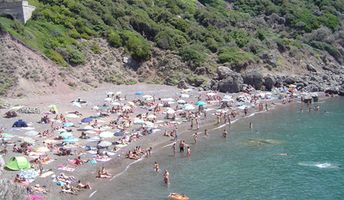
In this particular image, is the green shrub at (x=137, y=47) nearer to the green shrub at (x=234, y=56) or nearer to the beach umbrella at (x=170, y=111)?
the green shrub at (x=234, y=56)

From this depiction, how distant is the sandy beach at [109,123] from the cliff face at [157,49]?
139 inches

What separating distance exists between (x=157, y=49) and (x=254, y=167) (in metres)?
40.8

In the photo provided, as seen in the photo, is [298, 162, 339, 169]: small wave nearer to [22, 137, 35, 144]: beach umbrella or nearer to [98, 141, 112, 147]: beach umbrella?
[98, 141, 112, 147]: beach umbrella

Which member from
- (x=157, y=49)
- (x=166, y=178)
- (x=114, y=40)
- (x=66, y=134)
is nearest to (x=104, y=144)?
(x=66, y=134)

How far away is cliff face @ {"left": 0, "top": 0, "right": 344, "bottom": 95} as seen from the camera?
2386 inches

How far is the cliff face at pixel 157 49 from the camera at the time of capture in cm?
6059

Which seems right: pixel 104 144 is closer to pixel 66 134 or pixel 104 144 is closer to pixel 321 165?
pixel 66 134

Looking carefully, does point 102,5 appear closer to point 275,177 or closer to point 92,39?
point 92,39

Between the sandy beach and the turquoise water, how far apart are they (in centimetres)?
187

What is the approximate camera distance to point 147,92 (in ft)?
210

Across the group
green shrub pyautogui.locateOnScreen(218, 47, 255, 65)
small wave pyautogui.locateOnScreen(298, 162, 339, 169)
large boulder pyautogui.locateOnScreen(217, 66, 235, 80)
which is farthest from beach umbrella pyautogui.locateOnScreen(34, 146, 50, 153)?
green shrub pyautogui.locateOnScreen(218, 47, 255, 65)

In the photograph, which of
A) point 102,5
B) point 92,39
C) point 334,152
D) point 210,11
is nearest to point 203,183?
point 334,152

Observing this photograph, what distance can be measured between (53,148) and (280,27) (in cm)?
7945

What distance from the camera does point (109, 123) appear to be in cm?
4784
